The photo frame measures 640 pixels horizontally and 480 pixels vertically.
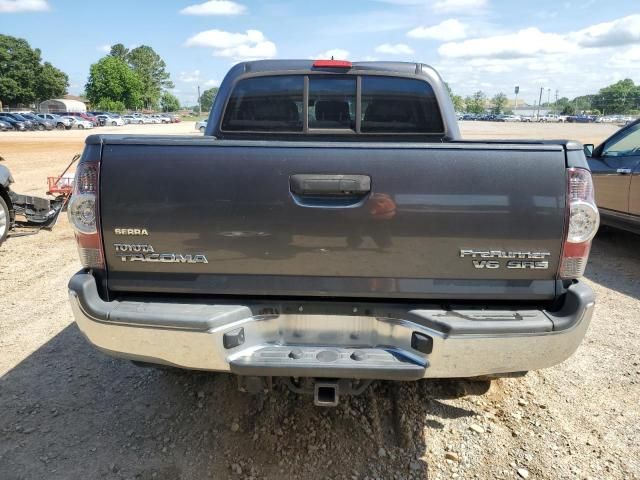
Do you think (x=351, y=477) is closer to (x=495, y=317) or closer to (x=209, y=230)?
(x=495, y=317)

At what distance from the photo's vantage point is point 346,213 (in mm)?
2213

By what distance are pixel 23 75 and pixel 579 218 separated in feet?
351

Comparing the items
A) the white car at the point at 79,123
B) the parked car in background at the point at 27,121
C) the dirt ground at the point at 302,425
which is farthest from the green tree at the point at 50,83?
the dirt ground at the point at 302,425

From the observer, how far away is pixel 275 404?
10.2 ft

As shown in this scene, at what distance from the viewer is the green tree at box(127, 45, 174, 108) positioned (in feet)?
382

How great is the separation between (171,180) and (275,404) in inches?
64.7

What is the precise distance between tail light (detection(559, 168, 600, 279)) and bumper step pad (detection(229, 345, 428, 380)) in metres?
0.84

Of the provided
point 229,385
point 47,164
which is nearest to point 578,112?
point 47,164

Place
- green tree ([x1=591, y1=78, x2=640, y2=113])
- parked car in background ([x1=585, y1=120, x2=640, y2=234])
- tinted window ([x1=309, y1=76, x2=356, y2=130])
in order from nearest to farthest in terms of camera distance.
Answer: tinted window ([x1=309, y1=76, x2=356, y2=130]) → parked car in background ([x1=585, y1=120, x2=640, y2=234]) → green tree ([x1=591, y1=78, x2=640, y2=113])

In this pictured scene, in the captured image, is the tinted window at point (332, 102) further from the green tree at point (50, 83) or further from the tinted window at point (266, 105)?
the green tree at point (50, 83)

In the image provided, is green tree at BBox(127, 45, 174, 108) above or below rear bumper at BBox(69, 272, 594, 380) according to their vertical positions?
above

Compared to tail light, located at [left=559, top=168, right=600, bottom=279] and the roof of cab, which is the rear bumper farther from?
the roof of cab

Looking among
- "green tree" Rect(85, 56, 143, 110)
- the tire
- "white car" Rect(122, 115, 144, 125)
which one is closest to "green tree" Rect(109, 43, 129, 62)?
"green tree" Rect(85, 56, 143, 110)

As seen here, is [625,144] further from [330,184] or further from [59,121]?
[59,121]
